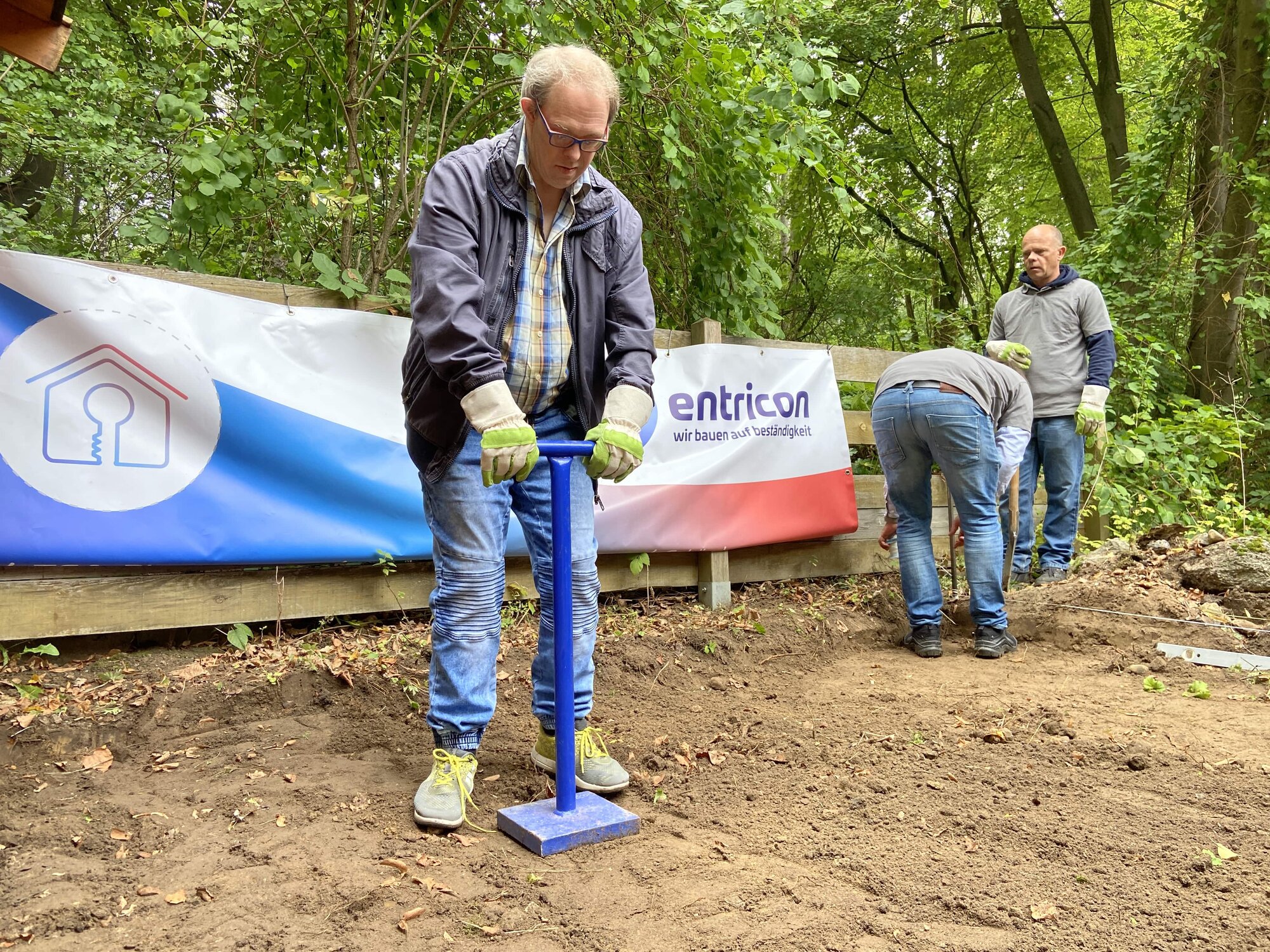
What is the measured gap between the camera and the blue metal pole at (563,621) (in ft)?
7.95

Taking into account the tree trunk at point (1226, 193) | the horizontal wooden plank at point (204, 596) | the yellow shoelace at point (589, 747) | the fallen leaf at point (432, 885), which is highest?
the tree trunk at point (1226, 193)

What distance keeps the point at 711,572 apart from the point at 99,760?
2.92 m

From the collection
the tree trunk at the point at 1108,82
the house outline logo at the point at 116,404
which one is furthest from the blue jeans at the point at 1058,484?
the tree trunk at the point at 1108,82

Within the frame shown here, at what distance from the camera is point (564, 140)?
7.76ft

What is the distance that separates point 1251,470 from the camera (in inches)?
345

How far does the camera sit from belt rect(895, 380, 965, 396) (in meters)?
4.19

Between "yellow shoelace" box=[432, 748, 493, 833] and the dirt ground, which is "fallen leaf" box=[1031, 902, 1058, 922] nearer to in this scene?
the dirt ground

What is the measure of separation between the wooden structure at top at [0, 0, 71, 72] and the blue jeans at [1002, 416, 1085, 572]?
16.8 feet

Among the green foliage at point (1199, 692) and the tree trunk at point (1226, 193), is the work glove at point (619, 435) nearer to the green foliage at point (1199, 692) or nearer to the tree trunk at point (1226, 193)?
the green foliage at point (1199, 692)

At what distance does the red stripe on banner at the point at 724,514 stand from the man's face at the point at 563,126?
2085 millimetres

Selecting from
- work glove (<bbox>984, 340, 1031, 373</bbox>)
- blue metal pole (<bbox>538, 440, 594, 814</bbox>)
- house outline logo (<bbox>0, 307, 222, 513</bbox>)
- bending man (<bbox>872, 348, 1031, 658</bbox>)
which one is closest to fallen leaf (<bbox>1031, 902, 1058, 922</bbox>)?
blue metal pole (<bbox>538, 440, 594, 814</bbox>)

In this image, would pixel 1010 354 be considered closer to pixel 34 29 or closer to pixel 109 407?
pixel 109 407

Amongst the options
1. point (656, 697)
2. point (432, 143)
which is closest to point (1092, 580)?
point (656, 697)

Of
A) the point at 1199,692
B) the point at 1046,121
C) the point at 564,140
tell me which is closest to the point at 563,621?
the point at 564,140
